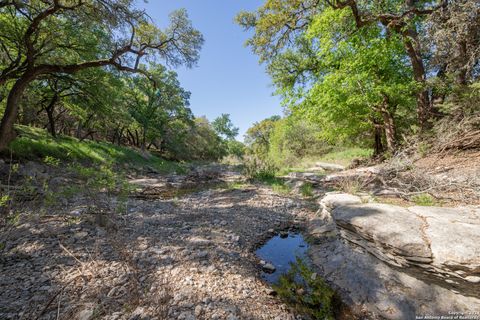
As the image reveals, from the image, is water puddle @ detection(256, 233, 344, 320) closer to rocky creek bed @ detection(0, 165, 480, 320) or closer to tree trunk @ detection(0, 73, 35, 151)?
rocky creek bed @ detection(0, 165, 480, 320)

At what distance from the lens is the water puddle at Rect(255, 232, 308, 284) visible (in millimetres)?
2826

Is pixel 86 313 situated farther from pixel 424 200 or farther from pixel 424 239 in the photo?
pixel 424 200

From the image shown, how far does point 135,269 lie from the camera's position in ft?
8.14

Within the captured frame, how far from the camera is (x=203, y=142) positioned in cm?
3180

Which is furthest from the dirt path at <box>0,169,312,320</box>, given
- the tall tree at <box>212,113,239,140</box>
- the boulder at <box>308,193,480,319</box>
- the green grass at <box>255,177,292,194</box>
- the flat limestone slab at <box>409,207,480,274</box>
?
the tall tree at <box>212,113,239,140</box>

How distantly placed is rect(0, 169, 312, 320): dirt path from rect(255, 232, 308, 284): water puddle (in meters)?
0.17

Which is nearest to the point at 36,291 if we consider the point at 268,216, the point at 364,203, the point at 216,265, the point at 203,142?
the point at 216,265

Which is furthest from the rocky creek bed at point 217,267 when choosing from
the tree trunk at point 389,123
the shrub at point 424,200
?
the tree trunk at point 389,123

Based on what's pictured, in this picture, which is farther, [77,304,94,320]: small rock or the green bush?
the green bush

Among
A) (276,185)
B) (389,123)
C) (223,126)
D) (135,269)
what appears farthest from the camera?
(223,126)

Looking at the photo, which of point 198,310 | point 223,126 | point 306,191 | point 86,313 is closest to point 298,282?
point 198,310

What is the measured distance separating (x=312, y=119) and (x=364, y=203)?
7265mm

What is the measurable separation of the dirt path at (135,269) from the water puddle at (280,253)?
17 centimetres

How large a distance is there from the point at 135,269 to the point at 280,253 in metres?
2.15
